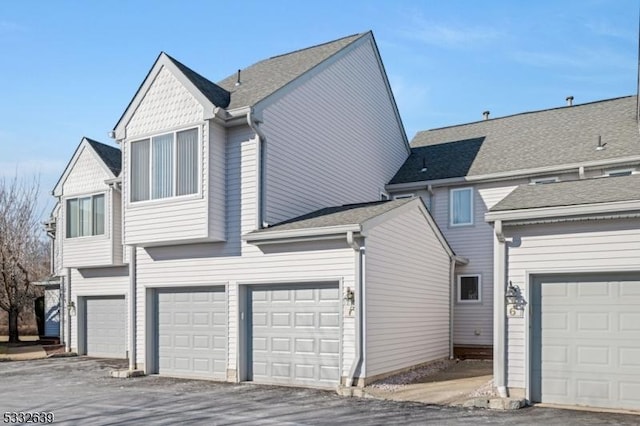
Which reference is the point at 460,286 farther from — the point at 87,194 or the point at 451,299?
the point at 87,194

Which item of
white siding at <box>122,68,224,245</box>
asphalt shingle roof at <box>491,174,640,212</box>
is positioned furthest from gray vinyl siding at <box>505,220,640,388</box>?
white siding at <box>122,68,224,245</box>

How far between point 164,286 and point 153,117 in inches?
170

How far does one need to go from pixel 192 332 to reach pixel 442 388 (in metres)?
6.26

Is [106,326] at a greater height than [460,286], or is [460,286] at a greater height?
[460,286]

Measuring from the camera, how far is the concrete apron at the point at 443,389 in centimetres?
1061

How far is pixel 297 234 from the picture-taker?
12297 millimetres

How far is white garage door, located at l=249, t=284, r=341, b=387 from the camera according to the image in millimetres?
12148

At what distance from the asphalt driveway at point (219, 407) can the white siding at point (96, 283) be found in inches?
228

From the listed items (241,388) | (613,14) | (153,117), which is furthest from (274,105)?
(613,14)

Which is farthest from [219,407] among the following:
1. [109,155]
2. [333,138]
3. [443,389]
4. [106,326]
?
[109,155]

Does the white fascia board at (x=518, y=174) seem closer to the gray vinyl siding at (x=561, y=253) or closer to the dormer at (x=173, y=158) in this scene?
the gray vinyl siding at (x=561, y=253)

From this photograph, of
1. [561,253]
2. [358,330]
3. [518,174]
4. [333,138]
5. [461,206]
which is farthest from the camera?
[461,206]

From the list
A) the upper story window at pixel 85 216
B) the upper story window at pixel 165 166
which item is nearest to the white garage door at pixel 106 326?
the upper story window at pixel 85 216

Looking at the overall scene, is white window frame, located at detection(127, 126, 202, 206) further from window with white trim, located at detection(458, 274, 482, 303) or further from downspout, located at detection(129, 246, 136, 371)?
window with white trim, located at detection(458, 274, 482, 303)
